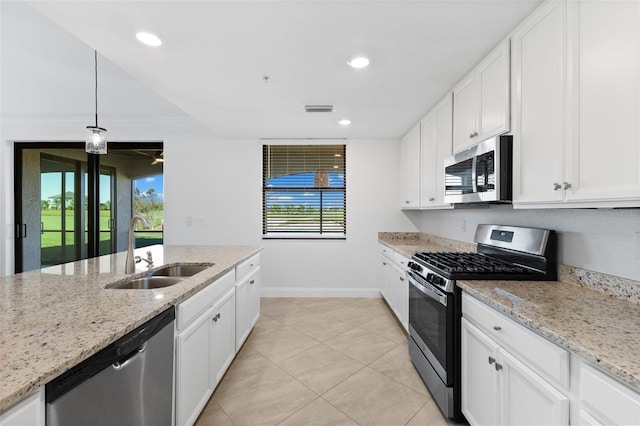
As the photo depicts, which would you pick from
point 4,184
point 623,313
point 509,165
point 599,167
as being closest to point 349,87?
point 509,165

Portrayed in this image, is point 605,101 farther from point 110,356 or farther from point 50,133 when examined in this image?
point 50,133

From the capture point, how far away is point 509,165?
1.77m

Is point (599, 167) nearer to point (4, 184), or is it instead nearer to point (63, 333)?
point (63, 333)

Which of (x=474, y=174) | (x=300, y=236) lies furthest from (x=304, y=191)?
(x=474, y=174)

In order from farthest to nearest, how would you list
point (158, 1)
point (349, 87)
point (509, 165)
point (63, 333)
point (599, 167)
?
point (349, 87) → point (509, 165) → point (158, 1) → point (599, 167) → point (63, 333)

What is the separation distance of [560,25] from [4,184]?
21.1 feet

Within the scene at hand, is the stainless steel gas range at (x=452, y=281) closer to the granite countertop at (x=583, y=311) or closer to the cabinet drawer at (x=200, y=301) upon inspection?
the granite countertop at (x=583, y=311)

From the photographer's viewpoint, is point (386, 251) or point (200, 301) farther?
point (386, 251)

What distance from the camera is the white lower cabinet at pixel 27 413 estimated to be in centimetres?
71

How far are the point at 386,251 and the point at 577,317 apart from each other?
279cm

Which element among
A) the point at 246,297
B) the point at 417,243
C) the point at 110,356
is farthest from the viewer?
the point at 417,243

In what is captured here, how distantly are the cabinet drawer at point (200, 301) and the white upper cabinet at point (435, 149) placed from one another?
200cm

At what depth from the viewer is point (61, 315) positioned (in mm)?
1192

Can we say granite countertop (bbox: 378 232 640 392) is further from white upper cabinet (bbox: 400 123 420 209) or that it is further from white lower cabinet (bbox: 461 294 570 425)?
white upper cabinet (bbox: 400 123 420 209)
